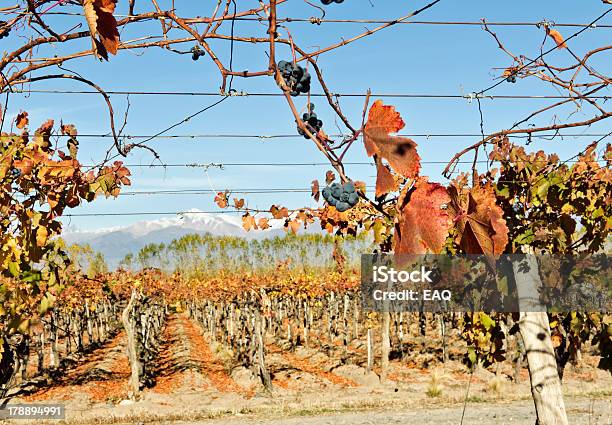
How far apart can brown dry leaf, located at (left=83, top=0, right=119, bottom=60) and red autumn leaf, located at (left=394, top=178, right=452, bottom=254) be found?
592 mm

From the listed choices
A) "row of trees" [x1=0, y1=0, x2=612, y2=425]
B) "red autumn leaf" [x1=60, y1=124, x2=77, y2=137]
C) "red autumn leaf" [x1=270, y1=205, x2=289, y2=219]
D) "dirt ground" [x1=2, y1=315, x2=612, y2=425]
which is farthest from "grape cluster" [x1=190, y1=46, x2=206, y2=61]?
"dirt ground" [x1=2, y1=315, x2=612, y2=425]

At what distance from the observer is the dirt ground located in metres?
12.8

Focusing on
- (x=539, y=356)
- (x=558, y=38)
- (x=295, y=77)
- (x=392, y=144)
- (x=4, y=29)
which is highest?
(x=558, y=38)

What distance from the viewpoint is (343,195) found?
1.08 metres

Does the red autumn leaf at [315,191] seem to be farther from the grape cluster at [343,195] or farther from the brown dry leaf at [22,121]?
the grape cluster at [343,195]

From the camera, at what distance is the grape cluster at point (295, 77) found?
1.11 metres

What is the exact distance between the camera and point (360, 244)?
272ft

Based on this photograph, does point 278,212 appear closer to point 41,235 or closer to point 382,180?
point 41,235

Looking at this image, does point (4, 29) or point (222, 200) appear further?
point (222, 200)

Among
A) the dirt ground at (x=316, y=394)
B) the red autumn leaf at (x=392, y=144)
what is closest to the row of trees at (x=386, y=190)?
the red autumn leaf at (x=392, y=144)

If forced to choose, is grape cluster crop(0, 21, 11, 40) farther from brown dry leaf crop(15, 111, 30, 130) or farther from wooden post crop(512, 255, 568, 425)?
wooden post crop(512, 255, 568, 425)

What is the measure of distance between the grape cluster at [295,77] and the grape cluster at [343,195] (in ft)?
0.62

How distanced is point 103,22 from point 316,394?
1442 cm

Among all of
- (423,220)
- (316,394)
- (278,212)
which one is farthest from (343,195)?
(316,394)
